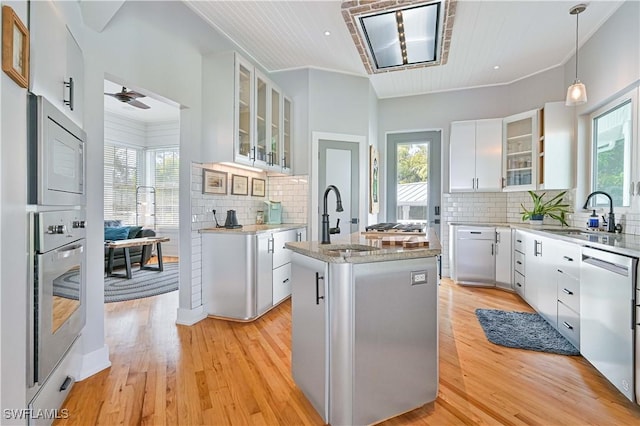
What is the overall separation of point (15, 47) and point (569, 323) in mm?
3756

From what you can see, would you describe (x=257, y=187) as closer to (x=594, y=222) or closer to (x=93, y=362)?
(x=93, y=362)

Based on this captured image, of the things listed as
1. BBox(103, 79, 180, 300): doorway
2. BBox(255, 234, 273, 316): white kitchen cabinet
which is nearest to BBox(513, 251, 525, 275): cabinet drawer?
BBox(255, 234, 273, 316): white kitchen cabinet

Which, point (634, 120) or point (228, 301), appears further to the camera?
point (228, 301)

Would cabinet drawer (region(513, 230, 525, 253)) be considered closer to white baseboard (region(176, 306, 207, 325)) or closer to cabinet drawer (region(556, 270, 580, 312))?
cabinet drawer (region(556, 270, 580, 312))

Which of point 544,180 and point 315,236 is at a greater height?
point 544,180

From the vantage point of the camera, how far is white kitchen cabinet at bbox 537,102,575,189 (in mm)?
4016

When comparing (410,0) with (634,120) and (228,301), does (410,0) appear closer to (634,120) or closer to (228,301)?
(634,120)

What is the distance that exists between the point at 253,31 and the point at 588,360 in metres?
4.10

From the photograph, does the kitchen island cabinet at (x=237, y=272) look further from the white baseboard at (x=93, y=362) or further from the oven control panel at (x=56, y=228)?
the oven control panel at (x=56, y=228)

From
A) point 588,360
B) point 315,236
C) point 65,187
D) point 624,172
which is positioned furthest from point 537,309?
point 65,187

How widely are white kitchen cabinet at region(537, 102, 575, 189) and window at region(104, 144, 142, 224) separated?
760 cm

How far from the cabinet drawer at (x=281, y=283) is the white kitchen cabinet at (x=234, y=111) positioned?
121cm

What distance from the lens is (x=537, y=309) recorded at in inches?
132

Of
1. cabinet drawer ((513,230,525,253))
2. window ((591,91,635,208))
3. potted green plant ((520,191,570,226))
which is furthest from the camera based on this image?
potted green plant ((520,191,570,226))
